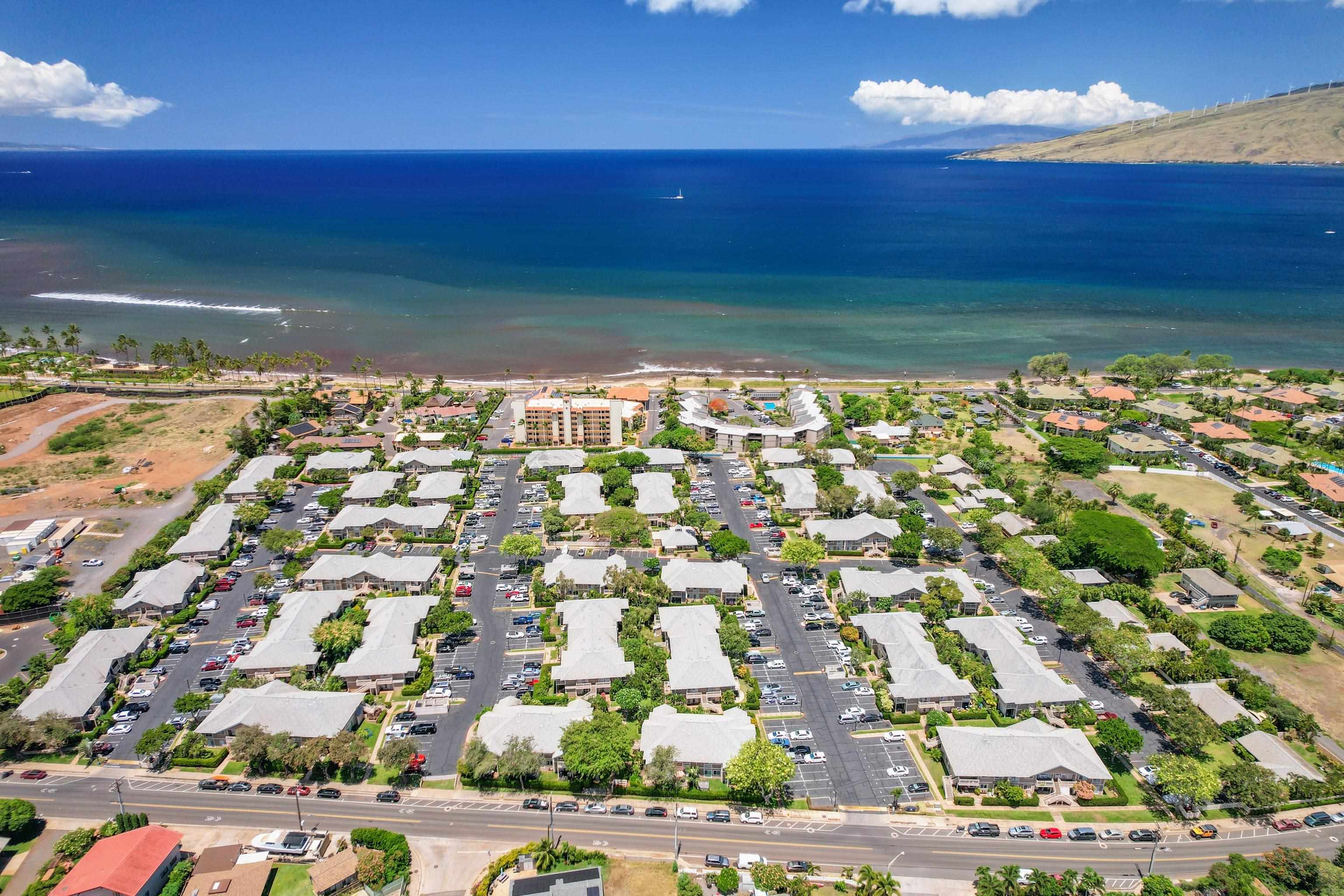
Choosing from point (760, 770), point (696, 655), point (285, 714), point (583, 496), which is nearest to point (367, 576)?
point (285, 714)

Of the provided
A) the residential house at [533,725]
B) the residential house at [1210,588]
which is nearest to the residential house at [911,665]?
the residential house at [533,725]

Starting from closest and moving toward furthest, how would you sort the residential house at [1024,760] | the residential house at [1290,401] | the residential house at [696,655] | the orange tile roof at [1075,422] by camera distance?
the residential house at [1024,760] < the residential house at [696,655] < the orange tile roof at [1075,422] < the residential house at [1290,401]

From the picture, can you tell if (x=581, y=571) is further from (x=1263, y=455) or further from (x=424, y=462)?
(x=1263, y=455)

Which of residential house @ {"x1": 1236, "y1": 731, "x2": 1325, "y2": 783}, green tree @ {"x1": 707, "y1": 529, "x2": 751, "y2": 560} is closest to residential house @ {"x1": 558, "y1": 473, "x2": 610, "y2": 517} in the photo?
green tree @ {"x1": 707, "y1": 529, "x2": 751, "y2": 560}

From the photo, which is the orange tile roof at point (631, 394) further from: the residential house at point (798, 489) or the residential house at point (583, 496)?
the residential house at point (798, 489)

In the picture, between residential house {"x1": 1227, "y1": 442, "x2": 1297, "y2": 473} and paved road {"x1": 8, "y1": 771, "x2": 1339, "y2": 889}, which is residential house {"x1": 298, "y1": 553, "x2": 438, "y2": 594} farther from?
residential house {"x1": 1227, "y1": 442, "x2": 1297, "y2": 473}

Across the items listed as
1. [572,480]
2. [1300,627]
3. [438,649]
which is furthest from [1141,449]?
[438,649]
